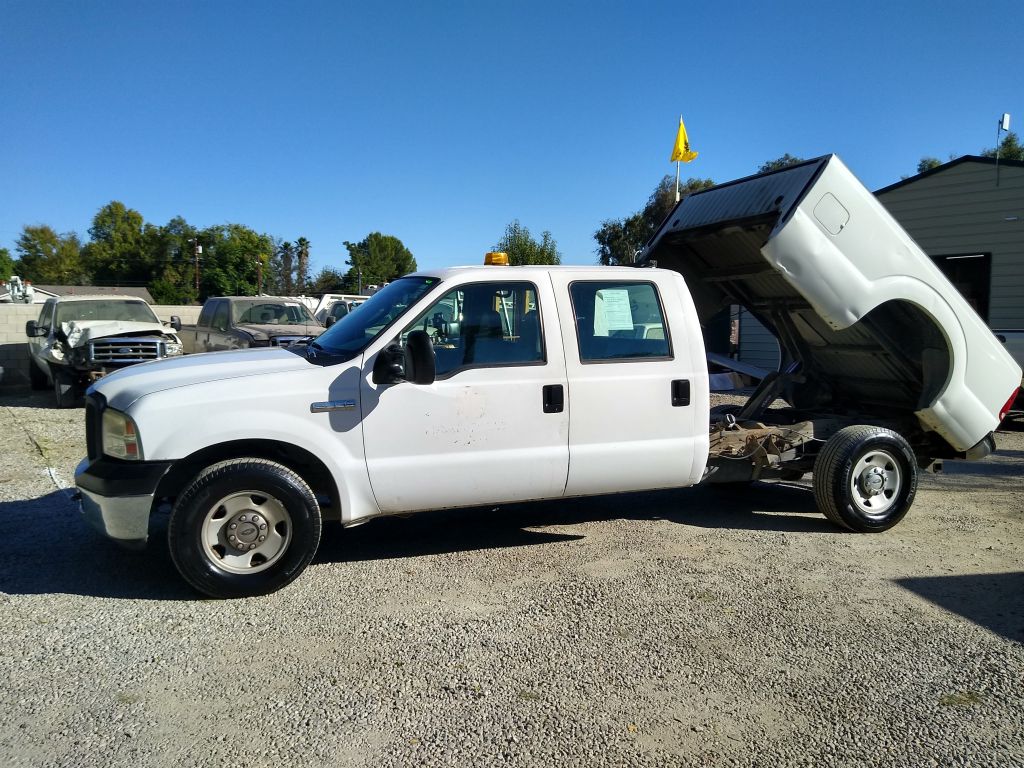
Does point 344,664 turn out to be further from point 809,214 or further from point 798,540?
point 809,214

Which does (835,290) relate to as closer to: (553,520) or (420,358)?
(553,520)

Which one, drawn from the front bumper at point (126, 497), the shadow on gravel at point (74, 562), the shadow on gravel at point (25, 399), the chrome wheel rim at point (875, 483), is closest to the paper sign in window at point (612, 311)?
the chrome wheel rim at point (875, 483)

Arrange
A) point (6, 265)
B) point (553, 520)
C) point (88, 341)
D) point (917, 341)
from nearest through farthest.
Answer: point (917, 341), point (553, 520), point (88, 341), point (6, 265)

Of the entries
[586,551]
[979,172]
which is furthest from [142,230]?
[586,551]

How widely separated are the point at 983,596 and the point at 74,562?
224 inches

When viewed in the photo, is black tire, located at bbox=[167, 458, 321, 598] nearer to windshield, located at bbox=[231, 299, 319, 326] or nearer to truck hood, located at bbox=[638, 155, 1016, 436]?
truck hood, located at bbox=[638, 155, 1016, 436]

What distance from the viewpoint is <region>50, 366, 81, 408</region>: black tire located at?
12.9 metres

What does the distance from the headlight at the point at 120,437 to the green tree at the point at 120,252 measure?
78342 mm

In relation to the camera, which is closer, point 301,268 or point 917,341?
point 917,341

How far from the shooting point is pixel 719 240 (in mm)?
6781

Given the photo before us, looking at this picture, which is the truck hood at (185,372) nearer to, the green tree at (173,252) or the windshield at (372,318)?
the windshield at (372,318)

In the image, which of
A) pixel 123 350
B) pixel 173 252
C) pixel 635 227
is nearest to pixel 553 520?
pixel 123 350

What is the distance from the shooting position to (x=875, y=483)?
612 centimetres

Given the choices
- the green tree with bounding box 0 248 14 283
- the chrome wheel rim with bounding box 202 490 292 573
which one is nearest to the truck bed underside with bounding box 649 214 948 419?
the chrome wheel rim with bounding box 202 490 292 573
